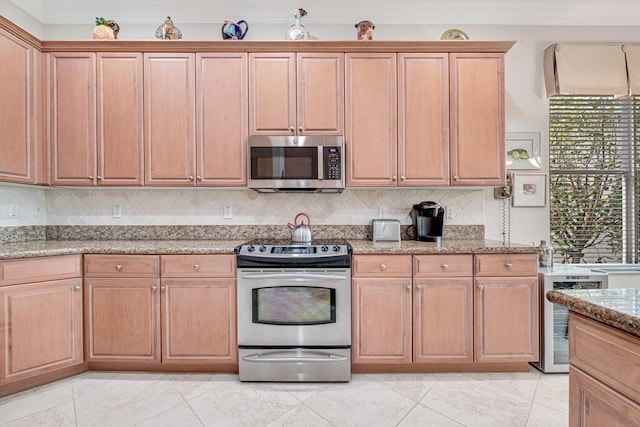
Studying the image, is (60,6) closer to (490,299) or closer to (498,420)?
(490,299)

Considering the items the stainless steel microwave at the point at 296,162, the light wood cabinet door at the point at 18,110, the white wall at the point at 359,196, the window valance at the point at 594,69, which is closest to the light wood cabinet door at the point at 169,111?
the white wall at the point at 359,196

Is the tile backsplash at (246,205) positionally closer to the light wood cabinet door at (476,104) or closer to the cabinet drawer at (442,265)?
the light wood cabinet door at (476,104)

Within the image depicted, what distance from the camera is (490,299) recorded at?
96.8 inches

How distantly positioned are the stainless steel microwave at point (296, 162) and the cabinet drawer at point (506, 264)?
1179mm

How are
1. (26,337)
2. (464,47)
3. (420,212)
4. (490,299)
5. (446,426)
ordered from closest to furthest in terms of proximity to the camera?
(446,426), (26,337), (490,299), (464,47), (420,212)

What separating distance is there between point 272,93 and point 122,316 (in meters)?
2.01

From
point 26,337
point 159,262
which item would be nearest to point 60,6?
point 159,262

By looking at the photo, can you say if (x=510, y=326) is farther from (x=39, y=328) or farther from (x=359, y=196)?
(x=39, y=328)

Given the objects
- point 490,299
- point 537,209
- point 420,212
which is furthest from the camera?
point 537,209

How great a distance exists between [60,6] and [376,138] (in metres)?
3.06

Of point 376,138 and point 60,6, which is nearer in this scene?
point 376,138

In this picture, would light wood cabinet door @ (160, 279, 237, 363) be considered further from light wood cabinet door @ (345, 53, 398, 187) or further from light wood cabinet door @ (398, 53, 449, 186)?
light wood cabinet door @ (398, 53, 449, 186)

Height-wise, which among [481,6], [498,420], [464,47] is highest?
[481,6]

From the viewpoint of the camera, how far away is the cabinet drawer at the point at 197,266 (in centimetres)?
246
